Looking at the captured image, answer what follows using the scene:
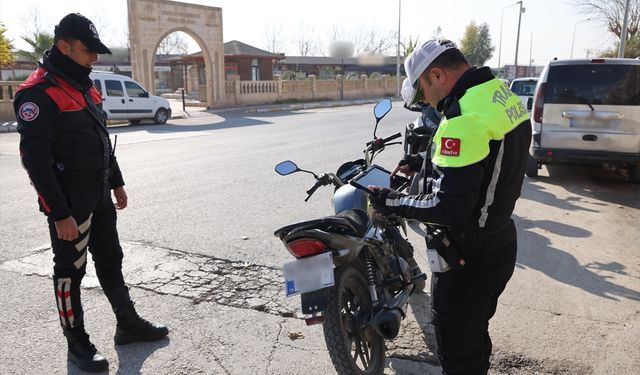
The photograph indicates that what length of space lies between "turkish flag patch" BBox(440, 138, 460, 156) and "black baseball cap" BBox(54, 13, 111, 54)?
213cm

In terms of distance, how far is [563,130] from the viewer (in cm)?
773

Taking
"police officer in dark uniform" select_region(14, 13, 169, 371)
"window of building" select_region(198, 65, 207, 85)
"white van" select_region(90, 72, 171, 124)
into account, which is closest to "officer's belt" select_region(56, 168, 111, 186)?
"police officer in dark uniform" select_region(14, 13, 169, 371)

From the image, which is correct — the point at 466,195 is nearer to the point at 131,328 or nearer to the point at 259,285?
the point at 131,328

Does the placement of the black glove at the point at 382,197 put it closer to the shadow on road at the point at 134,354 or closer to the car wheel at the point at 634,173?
the shadow on road at the point at 134,354

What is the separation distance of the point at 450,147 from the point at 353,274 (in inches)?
40.7

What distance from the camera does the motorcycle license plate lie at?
2.52m

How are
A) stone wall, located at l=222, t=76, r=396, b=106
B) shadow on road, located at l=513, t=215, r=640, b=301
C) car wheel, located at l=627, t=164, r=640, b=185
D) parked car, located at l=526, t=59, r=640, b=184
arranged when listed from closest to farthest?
shadow on road, located at l=513, t=215, r=640, b=301, parked car, located at l=526, t=59, r=640, b=184, car wheel, located at l=627, t=164, r=640, b=185, stone wall, located at l=222, t=76, r=396, b=106

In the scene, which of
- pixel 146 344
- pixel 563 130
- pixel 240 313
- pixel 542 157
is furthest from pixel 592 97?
pixel 146 344

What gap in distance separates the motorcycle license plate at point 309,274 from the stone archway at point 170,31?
80.7ft

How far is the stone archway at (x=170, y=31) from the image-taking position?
2436 centimetres

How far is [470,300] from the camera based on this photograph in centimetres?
225

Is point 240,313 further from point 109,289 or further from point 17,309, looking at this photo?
point 17,309

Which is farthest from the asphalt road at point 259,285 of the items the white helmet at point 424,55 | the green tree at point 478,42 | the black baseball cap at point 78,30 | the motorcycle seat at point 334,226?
the green tree at point 478,42

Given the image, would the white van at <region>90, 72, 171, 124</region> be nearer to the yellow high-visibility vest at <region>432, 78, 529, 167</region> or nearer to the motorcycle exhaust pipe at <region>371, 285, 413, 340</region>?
the motorcycle exhaust pipe at <region>371, 285, 413, 340</region>
